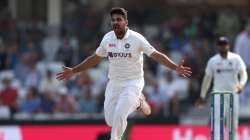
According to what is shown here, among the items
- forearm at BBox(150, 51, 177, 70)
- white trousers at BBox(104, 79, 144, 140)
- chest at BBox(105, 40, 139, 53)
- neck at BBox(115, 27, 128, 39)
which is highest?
neck at BBox(115, 27, 128, 39)

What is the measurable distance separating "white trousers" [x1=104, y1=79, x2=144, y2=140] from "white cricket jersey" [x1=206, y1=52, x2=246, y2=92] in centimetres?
368

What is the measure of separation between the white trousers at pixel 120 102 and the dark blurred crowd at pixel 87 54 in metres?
6.93

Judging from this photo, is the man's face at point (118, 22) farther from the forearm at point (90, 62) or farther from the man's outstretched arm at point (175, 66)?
the forearm at point (90, 62)

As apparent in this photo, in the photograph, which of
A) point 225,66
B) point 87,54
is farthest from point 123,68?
point 87,54

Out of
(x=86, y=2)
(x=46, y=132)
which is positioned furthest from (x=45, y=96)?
(x=86, y=2)

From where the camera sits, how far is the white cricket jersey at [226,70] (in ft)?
47.5

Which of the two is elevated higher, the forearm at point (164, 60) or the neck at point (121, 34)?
the neck at point (121, 34)

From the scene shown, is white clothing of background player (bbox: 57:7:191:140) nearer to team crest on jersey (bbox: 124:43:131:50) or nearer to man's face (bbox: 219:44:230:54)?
team crest on jersey (bbox: 124:43:131:50)

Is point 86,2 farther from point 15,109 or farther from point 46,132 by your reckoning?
point 46,132

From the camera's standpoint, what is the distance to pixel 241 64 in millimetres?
14406

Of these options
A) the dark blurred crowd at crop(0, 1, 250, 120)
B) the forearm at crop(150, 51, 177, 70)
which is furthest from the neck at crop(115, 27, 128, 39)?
the dark blurred crowd at crop(0, 1, 250, 120)

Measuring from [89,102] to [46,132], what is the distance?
6.63 ft

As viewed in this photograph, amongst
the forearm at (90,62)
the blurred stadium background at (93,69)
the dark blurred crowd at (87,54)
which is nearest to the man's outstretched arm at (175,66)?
the forearm at (90,62)

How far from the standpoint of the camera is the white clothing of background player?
10.8 metres
